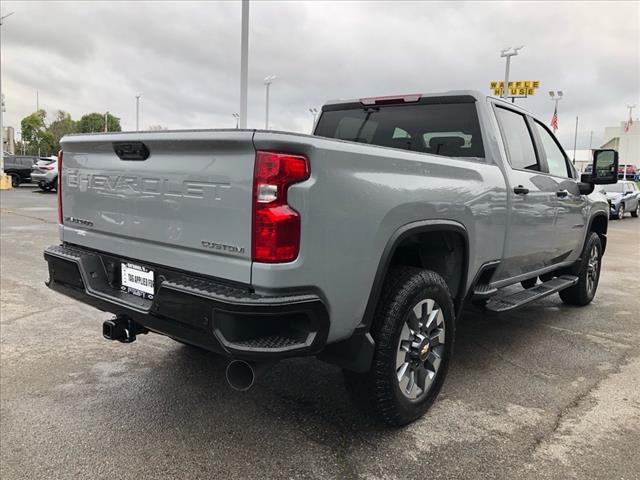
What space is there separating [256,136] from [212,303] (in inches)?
28.6

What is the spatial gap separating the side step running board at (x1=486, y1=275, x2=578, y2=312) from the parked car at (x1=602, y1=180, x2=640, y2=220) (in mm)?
17123

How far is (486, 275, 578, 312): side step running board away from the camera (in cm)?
386

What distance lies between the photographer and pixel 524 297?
4160 mm

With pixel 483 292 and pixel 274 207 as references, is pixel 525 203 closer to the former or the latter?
pixel 483 292

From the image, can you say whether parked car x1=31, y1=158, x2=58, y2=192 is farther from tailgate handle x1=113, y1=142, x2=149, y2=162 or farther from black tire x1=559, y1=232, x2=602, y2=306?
tailgate handle x1=113, y1=142, x2=149, y2=162

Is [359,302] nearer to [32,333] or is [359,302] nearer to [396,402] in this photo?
[396,402]

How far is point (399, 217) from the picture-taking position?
107 inches

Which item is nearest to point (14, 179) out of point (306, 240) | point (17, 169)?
point (17, 169)

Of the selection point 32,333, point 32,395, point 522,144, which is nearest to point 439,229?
point 522,144

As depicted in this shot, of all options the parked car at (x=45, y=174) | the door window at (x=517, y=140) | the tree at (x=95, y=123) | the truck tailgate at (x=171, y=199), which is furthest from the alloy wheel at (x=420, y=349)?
the tree at (x=95, y=123)

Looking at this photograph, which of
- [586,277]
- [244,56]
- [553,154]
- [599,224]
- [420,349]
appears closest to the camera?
[420,349]

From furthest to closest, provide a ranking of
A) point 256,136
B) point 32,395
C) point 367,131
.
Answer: point 367,131, point 32,395, point 256,136

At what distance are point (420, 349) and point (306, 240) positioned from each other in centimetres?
112

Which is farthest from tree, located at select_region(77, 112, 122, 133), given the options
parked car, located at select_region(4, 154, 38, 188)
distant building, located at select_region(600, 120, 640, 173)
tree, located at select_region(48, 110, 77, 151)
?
distant building, located at select_region(600, 120, 640, 173)
